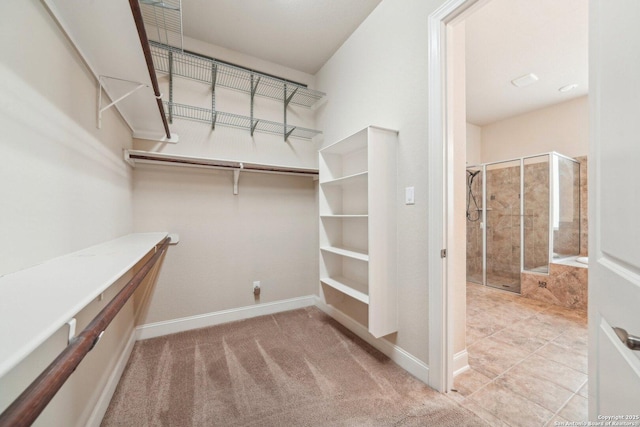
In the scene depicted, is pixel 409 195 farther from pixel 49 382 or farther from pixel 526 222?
pixel 526 222

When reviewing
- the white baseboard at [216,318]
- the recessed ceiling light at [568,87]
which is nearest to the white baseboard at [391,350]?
the white baseboard at [216,318]

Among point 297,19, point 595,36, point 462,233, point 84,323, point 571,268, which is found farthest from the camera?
point 571,268

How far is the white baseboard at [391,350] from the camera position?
1.57 metres

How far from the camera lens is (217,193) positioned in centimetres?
242

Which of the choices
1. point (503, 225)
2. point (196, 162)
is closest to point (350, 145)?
point (196, 162)

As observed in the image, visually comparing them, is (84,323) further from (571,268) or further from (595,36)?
(571,268)

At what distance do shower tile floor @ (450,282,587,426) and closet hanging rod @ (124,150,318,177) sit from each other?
2137 millimetres

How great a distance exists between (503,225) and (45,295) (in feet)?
15.7

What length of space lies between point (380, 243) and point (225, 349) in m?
1.50

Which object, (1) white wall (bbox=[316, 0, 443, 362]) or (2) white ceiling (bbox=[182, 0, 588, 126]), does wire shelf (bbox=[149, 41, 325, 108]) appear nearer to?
(2) white ceiling (bbox=[182, 0, 588, 126])

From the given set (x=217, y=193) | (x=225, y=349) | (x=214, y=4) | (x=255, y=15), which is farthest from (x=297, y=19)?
(x=225, y=349)

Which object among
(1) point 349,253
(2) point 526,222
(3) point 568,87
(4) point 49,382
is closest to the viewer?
(4) point 49,382

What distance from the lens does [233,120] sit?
8.09ft

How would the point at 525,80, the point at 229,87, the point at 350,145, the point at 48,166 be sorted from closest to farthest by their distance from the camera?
the point at 48,166 → the point at 350,145 → the point at 229,87 → the point at 525,80
